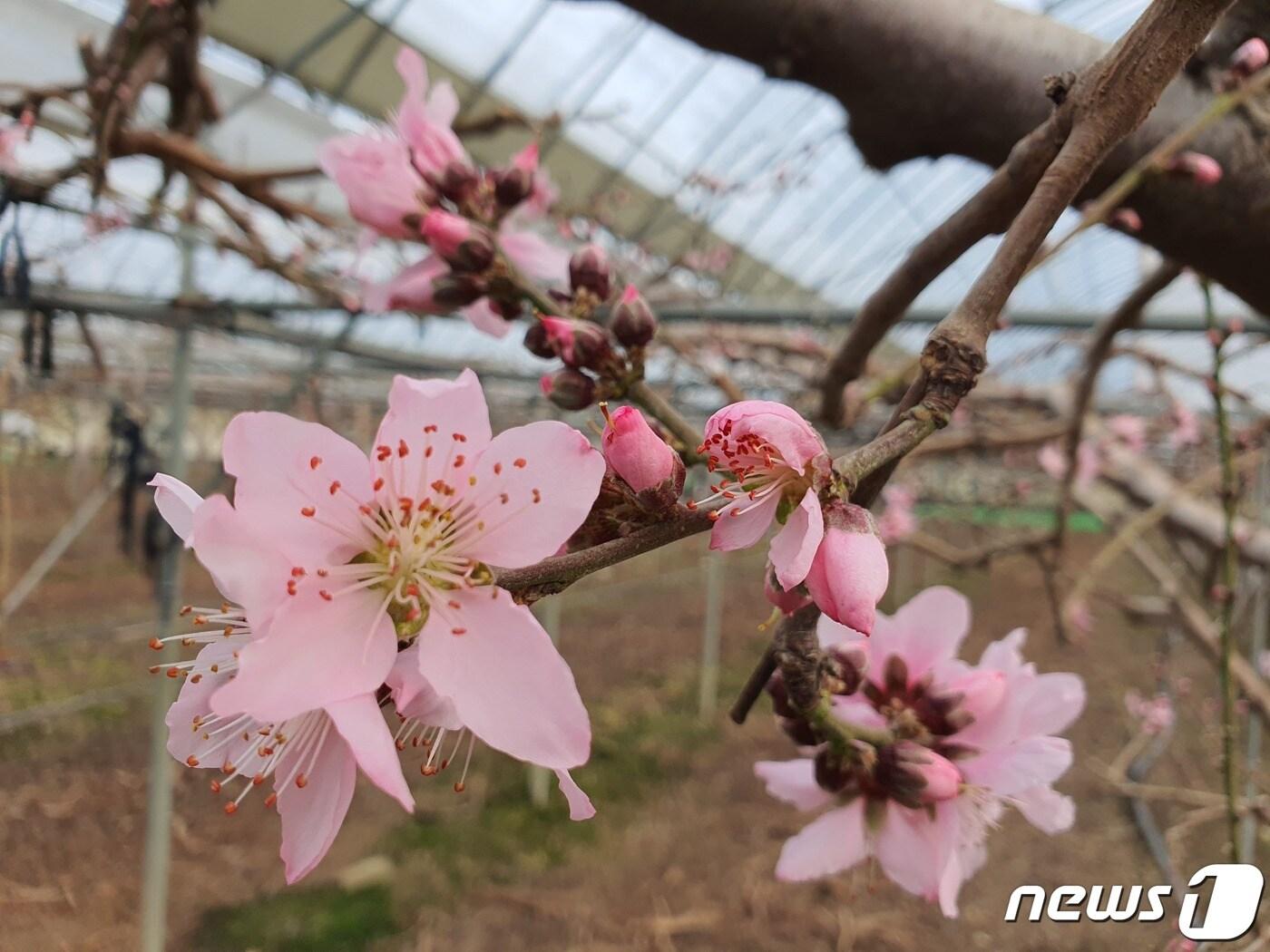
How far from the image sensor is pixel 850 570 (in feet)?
0.87

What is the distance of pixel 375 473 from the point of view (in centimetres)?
32

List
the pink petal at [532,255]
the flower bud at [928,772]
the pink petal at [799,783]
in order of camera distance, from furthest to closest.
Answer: the pink petal at [532,255] → the pink petal at [799,783] → the flower bud at [928,772]

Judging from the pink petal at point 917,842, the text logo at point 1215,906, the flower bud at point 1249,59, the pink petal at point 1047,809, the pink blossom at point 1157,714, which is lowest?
the pink blossom at point 1157,714

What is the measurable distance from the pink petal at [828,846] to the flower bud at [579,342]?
310 mm

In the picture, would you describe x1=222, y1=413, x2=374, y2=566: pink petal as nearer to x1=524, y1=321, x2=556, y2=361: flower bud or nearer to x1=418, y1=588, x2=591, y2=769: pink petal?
x1=418, y1=588, x2=591, y2=769: pink petal

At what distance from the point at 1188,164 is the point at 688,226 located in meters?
5.20

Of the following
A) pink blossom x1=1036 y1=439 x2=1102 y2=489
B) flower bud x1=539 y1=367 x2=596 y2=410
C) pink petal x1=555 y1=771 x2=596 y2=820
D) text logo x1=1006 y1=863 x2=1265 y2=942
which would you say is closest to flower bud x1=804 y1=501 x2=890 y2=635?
pink petal x1=555 y1=771 x2=596 y2=820

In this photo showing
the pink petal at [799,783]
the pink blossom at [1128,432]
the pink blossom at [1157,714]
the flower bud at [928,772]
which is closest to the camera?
the flower bud at [928,772]

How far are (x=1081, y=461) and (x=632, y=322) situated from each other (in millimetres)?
2630

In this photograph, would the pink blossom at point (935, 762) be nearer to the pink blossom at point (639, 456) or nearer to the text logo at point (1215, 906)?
the pink blossom at point (639, 456)

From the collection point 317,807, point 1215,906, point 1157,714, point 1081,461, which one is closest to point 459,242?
point 317,807

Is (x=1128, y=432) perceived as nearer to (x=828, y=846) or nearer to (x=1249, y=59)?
(x=1249, y=59)

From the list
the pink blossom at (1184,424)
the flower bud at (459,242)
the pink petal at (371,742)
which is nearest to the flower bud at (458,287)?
the flower bud at (459,242)

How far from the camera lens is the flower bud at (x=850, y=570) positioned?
262mm
